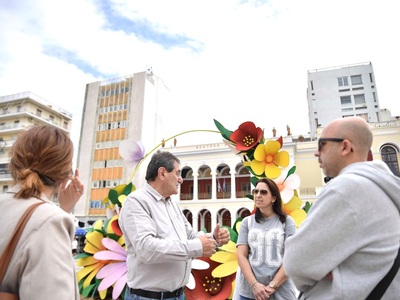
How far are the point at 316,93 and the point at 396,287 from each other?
38.9 metres

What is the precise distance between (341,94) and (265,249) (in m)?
38.4

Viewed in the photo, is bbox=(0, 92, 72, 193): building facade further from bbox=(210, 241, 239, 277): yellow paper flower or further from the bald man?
the bald man

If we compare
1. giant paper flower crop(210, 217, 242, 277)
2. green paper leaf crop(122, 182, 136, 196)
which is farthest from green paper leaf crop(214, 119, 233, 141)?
green paper leaf crop(122, 182, 136, 196)

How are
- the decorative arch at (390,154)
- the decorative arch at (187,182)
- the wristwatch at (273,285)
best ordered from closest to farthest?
the wristwatch at (273,285)
the decorative arch at (390,154)
the decorative arch at (187,182)

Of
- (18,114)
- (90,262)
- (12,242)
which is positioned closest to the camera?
(12,242)

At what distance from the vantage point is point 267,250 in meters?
2.30

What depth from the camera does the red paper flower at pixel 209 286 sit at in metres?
3.30

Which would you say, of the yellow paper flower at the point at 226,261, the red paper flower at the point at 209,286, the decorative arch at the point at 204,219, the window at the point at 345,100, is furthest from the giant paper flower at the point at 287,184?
the window at the point at 345,100

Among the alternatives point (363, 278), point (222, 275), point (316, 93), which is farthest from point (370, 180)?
point (316, 93)

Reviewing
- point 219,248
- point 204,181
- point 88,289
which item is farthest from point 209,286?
point 204,181

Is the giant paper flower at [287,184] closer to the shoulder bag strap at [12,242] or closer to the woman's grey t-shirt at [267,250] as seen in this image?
the woman's grey t-shirt at [267,250]

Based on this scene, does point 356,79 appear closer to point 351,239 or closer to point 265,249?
point 265,249

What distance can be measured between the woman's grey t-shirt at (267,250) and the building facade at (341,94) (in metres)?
35.0

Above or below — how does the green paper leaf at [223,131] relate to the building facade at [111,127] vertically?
below
